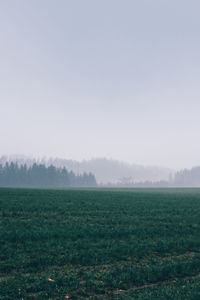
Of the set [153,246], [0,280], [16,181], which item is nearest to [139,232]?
[153,246]

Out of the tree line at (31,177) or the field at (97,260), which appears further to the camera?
the tree line at (31,177)

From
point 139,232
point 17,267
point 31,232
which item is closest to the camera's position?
point 17,267

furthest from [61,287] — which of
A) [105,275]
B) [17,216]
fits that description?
[17,216]

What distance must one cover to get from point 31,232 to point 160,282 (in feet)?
26.2

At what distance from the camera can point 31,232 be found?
13.1 m

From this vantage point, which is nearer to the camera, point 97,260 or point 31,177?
point 97,260

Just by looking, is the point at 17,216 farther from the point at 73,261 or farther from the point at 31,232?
the point at 73,261

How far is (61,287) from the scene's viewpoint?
23.3ft

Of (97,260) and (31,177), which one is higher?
(31,177)

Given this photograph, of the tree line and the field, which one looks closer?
the field

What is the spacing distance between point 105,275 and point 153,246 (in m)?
4.48

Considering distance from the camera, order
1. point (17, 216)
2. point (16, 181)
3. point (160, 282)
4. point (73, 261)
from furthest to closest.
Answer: point (16, 181) < point (17, 216) < point (73, 261) < point (160, 282)

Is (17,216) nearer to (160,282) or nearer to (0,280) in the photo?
(0,280)

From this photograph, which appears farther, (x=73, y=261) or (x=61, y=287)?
(x=73, y=261)
